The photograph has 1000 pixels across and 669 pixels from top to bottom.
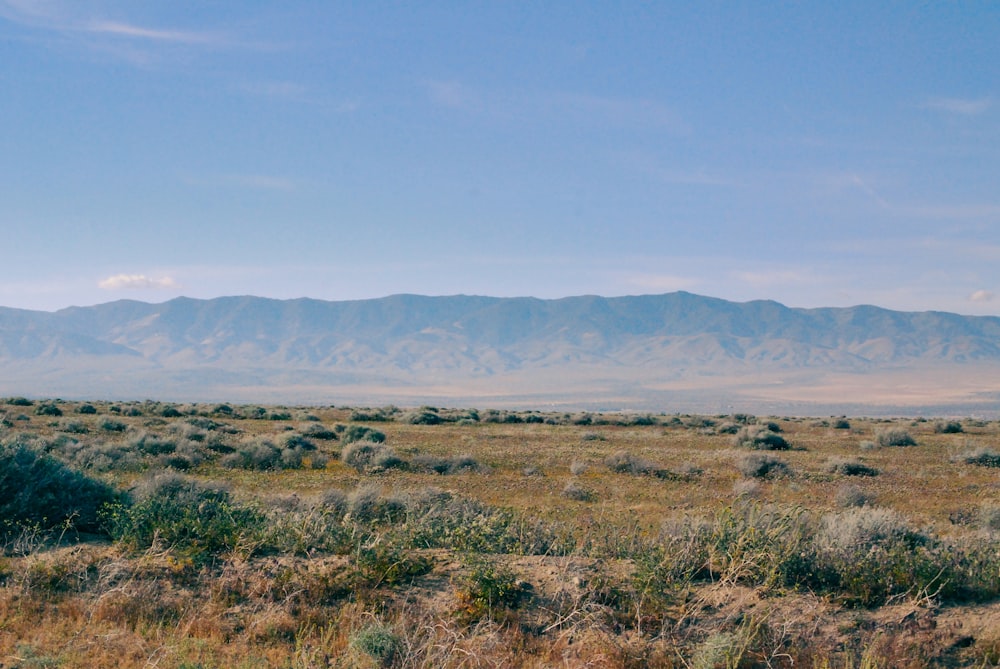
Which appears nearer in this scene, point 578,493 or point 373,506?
point 373,506

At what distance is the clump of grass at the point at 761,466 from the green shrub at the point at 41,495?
17.8 metres

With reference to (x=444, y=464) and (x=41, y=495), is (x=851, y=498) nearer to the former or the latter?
(x=444, y=464)

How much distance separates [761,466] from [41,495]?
1909cm

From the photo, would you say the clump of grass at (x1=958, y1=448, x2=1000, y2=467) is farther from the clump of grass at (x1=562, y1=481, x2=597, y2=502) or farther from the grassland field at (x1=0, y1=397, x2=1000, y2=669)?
the grassland field at (x1=0, y1=397, x2=1000, y2=669)

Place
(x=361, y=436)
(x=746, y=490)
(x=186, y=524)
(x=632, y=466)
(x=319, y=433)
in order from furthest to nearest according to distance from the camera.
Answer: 1. (x=319, y=433)
2. (x=361, y=436)
3. (x=632, y=466)
4. (x=746, y=490)
5. (x=186, y=524)

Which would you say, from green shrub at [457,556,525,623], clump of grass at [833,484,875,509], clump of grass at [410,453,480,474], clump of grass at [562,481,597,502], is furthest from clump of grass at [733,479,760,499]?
green shrub at [457,556,525,623]

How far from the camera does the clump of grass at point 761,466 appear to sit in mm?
21297

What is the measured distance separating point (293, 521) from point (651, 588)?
4.68m

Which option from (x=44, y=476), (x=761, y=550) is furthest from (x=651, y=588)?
(x=44, y=476)

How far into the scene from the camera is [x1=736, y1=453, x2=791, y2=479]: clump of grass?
2130cm

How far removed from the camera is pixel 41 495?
9.71 metres

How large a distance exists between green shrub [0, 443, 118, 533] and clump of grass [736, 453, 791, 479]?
1782 centimetres

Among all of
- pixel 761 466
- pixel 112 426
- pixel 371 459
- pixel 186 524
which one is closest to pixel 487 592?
pixel 186 524

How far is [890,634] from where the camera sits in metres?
6.78
